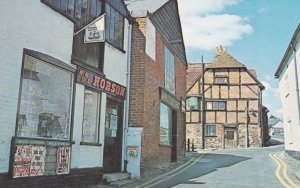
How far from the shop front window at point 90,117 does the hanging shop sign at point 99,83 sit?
26cm

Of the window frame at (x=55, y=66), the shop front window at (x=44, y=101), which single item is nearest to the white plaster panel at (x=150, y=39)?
the window frame at (x=55, y=66)

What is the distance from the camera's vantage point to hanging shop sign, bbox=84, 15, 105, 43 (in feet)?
32.4

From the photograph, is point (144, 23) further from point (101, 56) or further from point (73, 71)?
point (73, 71)

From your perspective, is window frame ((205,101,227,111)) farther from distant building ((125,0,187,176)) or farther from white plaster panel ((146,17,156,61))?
white plaster panel ((146,17,156,61))

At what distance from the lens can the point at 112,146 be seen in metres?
12.1

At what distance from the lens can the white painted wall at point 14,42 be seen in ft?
23.5

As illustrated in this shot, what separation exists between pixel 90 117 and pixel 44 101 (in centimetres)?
223

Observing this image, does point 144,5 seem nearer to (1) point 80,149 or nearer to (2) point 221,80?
(1) point 80,149

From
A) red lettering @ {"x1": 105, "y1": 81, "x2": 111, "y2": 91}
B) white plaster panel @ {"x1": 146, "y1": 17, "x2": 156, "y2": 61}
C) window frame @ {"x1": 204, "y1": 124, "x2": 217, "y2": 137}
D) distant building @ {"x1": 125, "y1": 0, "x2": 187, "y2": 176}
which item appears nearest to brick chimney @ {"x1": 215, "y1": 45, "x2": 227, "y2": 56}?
window frame @ {"x1": 204, "y1": 124, "x2": 217, "y2": 137}

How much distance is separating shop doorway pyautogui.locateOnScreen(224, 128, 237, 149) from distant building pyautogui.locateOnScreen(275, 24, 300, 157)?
15649 mm

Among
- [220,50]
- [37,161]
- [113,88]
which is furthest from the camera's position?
[220,50]

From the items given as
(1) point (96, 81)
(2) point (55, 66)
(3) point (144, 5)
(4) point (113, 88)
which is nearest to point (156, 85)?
(4) point (113, 88)

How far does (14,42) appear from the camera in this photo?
7484 mm

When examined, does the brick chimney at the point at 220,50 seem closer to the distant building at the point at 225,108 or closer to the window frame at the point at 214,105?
the distant building at the point at 225,108
